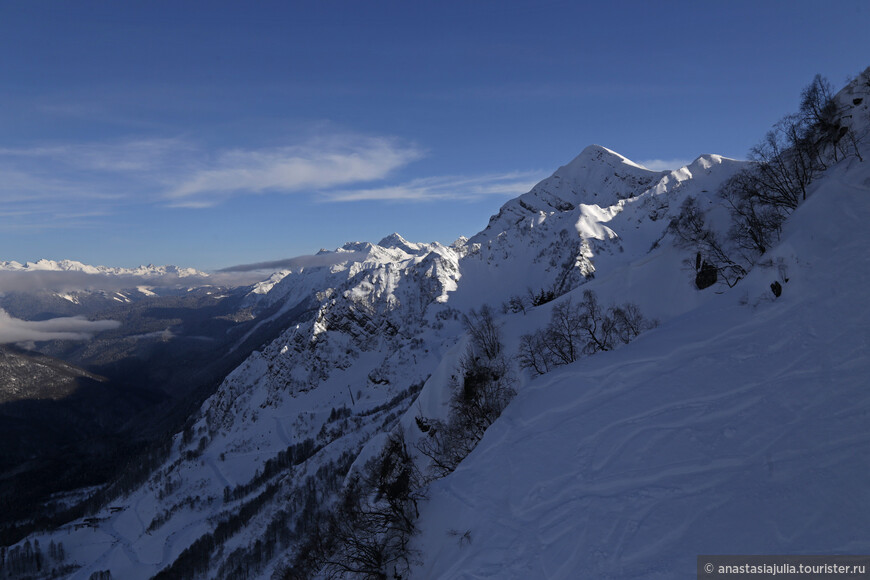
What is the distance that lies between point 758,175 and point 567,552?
40750 mm

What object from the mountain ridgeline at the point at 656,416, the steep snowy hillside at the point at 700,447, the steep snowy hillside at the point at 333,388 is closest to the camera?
the steep snowy hillside at the point at 700,447

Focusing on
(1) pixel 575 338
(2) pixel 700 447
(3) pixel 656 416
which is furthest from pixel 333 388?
(2) pixel 700 447

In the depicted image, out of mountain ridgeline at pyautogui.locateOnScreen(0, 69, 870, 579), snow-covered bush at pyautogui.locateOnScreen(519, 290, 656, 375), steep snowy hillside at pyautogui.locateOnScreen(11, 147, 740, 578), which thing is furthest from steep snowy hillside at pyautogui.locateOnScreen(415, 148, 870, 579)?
steep snowy hillside at pyautogui.locateOnScreen(11, 147, 740, 578)

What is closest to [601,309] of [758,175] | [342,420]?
[758,175]

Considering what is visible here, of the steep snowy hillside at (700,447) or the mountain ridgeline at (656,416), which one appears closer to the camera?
the steep snowy hillside at (700,447)

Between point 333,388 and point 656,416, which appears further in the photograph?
point 333,388

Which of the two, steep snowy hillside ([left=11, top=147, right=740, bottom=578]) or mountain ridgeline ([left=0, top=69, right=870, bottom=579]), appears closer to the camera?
mountain ridgeline ([left=0, top=69, right=870, bottom=579])

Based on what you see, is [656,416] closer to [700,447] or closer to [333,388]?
[700,447]

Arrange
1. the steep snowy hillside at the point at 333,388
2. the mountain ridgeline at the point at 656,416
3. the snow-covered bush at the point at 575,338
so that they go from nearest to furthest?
the mountain ridgeline at the point at 656,416 → the snow-covered bush at the point at 575,338 → the steep snowy hillside at the point at 333,388

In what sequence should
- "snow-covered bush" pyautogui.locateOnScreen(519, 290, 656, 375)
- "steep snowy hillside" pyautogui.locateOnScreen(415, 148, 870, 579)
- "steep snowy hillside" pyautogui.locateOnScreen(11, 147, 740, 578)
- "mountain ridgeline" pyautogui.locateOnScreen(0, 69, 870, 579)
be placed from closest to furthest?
"steep snowy hillside" pyautogui.locateOnScreen(415, 148, 870, 579) → "mountain ridgeline" pyautogui.locateOnScreen(0, 69, 870, 579) → "snow-covered bush" pyautogui.locateOnScreen(519, 290, 656, 375) → "steep snowy hillside" pyautogui.locateOnScreen(11, 147, 740, 578)

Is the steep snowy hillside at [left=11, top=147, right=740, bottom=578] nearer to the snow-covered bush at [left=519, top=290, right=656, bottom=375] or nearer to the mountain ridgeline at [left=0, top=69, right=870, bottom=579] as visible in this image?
the mountain ridgeline at [left=0, top=69, right=870, bottom=579]

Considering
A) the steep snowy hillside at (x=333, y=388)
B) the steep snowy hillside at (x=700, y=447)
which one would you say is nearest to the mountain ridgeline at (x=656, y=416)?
the steep snowy hillside at (x=700, y=447)

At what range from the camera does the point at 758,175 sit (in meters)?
38.5

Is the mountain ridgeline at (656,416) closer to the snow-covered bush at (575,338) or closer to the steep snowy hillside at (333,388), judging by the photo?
the snow-covered bush at (575,338)
